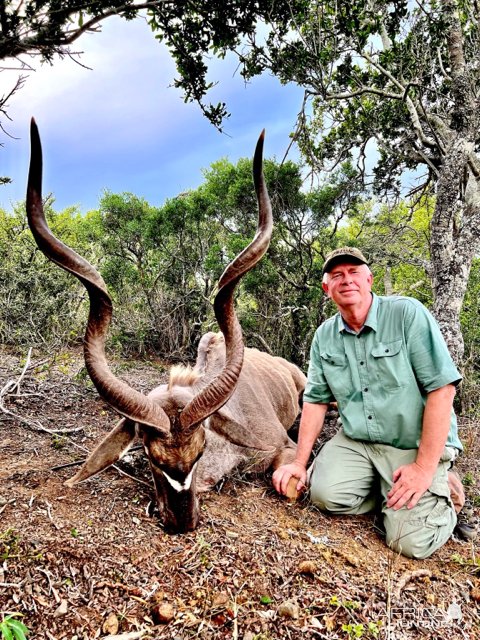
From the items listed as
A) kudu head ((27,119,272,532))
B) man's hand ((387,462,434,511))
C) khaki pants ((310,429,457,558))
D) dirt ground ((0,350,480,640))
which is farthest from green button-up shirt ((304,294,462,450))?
kudu head ((27,119,272,532))

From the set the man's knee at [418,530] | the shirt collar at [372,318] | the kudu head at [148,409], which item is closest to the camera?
the kudu head at [148,409]

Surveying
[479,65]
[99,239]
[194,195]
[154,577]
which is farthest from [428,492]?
[99,239]

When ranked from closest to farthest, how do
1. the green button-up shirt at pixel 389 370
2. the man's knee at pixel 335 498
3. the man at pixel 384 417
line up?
the man at pixel 384 417 < the green button-up shirt at pixel 389 370 < the man's knee at pixel 335 498

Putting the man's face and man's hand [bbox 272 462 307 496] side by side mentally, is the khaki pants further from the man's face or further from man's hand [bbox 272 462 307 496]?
the man's face

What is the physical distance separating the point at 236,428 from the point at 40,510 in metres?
1.78

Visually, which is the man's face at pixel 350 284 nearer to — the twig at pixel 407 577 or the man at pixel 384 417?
the man at pixel 384 417

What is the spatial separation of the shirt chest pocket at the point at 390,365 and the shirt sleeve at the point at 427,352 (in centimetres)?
7

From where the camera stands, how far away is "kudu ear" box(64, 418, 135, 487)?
3.25 m

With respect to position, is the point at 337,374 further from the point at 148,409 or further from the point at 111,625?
the point at 111,625

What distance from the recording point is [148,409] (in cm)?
303

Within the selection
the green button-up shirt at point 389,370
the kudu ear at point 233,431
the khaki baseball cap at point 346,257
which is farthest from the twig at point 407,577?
the khaki baseball cap at point 346,257

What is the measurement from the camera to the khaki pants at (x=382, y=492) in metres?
3.22

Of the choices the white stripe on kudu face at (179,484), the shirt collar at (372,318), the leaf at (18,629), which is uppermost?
the shirt collar at (372,318)

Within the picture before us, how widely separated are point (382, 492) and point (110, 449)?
6.62 feet
